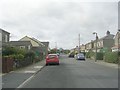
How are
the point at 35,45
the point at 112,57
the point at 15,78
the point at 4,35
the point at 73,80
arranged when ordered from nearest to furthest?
the point at 73,80 → the point at 15,78 → the point at 112,57 → the point at 4,35 → the point at 35,45

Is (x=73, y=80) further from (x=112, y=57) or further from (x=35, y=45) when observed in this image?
(x=35, y=45)

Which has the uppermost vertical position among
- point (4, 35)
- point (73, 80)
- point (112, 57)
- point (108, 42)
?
point (4, 35)

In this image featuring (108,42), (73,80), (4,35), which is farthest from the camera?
(108,42)

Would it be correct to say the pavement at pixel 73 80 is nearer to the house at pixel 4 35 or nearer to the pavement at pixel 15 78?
the pavement at pixel 15 78

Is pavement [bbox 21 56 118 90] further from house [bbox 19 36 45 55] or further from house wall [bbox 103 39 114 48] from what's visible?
house wall [bbox 103 39 114 48]

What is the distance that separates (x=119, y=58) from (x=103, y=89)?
99.9 ft

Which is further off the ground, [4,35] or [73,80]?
[4,35]

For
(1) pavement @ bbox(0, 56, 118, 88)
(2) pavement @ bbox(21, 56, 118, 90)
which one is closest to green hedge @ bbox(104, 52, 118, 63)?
(2) pavement @ bbox(21, 56, 118, 90)

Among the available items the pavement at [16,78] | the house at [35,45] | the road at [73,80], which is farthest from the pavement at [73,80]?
the house at [35,45]

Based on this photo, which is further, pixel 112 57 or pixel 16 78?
pixel 112 57

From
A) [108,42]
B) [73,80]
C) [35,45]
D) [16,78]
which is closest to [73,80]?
[73,80]

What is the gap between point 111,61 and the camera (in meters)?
50.0

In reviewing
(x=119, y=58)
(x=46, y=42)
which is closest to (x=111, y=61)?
(x=119, y=58)

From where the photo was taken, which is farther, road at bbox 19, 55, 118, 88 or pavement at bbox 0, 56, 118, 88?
pavement at bbox 0, 56, 118, 88
